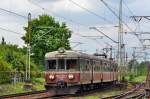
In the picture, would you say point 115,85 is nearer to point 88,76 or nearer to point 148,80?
point 88,76

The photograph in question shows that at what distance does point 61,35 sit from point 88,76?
182 ft

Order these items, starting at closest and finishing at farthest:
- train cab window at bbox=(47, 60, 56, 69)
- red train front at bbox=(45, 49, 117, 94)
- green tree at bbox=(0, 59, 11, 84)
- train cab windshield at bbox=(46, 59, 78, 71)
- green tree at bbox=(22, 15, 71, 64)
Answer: red train front at bbox=(45, 49, 117, 94), train cab windshield at bbox=(46, 59, 78, 71), train cab window at bbox=(47, 60, 56, 69), green tree at bbox=(0, 59, 11, 84), green tree at bbox=(22, 15, 71, 64)

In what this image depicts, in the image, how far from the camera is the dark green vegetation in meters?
60.3

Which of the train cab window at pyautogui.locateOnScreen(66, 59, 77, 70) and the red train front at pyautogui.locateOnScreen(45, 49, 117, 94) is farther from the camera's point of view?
→ the train cab window at pyautogui.locateOnScreen(66, 59, 77, 70)

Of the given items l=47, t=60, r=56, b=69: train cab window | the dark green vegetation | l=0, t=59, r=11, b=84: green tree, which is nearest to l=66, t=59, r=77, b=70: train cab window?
l=47, t=60, r=56, b=69: train cab window

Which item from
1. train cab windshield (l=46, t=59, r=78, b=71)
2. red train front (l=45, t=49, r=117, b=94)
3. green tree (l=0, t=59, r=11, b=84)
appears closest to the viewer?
red train front (l=45, t=49, r=117, b=94)

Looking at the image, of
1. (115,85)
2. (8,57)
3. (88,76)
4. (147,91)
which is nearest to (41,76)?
(8,57)

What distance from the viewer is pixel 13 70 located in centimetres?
5581

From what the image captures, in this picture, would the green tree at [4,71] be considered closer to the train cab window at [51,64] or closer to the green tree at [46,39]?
the train cab window at [51,64]

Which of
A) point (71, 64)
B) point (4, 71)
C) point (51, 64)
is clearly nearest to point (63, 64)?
point (71, 64)

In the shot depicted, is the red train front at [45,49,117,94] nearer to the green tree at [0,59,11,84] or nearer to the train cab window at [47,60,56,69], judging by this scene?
the train cab window at [47,60,56,69]

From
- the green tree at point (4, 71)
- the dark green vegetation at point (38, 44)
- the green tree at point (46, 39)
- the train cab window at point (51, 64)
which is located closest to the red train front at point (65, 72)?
the train cab window at point (51, 64)

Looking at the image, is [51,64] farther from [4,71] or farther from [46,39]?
[46,39]

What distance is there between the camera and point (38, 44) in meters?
87.9
